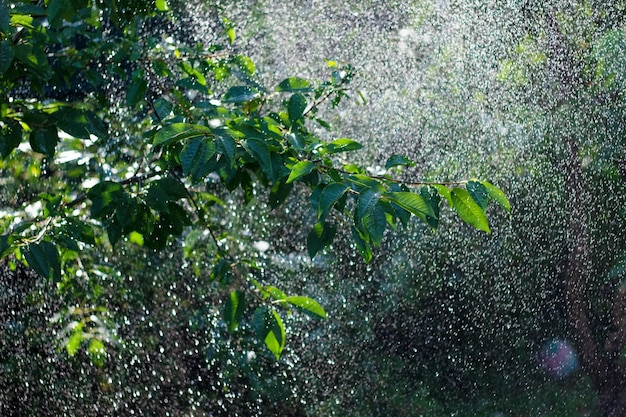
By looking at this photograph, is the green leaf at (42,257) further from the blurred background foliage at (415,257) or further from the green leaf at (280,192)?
the blurred background foliage at (415,257)

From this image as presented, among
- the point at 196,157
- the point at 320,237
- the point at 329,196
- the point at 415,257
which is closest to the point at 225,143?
the point at 196,157

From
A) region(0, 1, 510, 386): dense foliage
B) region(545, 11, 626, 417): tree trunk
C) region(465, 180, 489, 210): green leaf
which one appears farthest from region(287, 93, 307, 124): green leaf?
region(545, 11, 626, 417): tree trunk

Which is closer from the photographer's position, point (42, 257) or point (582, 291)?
point (42, 257)

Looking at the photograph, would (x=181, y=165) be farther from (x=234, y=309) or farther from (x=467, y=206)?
(x=467, y=206)

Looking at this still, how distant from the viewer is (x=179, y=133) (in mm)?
988

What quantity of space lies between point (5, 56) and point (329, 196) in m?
0.50

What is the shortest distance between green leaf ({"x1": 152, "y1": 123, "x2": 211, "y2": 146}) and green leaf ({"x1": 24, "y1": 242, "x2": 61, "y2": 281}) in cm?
30

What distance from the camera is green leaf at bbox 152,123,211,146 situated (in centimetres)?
98

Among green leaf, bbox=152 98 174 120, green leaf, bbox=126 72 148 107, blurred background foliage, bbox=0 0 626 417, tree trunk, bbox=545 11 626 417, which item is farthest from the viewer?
tree trunk, bbox=545 11 626 417

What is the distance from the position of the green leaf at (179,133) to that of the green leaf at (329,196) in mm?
160

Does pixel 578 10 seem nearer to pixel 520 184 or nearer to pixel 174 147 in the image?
pixel 520 184

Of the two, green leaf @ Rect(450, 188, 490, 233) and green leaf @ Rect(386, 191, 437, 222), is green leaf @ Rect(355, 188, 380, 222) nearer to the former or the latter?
green leaf @ Rect(386, 191, 437, 222)

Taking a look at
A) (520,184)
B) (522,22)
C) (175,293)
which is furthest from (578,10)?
(175,293)

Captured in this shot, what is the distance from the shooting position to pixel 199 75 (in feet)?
5.04
